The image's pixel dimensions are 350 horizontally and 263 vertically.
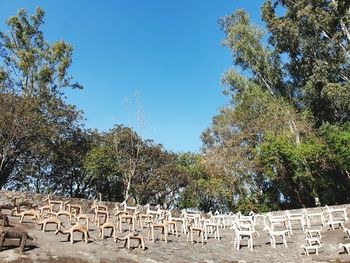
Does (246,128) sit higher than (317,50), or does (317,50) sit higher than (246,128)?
(317,50)

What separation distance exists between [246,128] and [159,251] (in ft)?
76.6

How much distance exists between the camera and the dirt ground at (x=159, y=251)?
28.6ft

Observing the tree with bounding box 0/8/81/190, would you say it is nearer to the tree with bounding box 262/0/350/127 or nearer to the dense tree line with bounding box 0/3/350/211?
the dense tree line with bounding box 0/3/350/211

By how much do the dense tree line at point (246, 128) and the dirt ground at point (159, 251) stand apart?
15.8 m

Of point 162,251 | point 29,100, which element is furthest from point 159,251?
point 29,100

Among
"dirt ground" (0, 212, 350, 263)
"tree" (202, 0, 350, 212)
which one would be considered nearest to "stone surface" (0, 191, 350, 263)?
"dirt ground" (0, 212, 350, 263)

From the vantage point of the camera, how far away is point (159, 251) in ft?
35.8

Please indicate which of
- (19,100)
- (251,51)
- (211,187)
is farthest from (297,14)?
(19,100)

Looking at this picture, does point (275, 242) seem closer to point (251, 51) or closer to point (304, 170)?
point (304, 170)

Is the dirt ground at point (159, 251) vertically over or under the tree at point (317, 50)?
under

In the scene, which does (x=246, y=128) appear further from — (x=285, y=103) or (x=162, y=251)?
(x=162, y=251)

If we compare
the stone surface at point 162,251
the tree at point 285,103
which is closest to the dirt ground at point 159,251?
the stone surface at point 162,251

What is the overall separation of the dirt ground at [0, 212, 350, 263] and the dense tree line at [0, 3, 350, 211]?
15838 mm

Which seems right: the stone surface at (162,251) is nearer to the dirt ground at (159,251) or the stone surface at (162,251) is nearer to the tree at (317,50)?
the dirt ground at (159,251)
